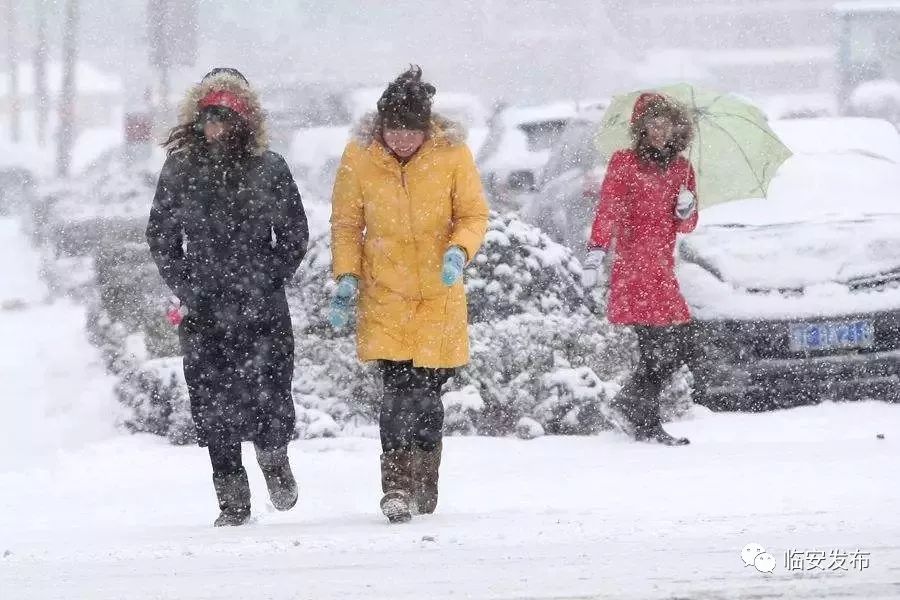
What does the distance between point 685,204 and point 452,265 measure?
2295mm

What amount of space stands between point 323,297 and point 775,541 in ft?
11.3

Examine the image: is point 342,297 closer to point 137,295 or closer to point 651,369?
point 651,369

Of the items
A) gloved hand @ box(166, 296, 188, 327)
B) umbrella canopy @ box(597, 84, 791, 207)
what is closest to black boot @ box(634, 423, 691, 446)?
umbrella canopy @ box(597, 84, 791, 207)

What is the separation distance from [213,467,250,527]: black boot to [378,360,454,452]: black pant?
52cm

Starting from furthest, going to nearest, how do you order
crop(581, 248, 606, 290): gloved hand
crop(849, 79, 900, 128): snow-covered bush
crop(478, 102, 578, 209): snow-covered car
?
1. crop(849, 79, 900, 128): snow-covered bush
2. crop(478, 102, 578, 209): snow-covered car
3. crop(581, 248, 606, 290): gloved hand

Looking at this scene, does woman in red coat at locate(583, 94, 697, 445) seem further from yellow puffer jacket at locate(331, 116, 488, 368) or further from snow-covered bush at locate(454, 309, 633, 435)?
yellow puffer jacket at locate(331, 116, 488, 368)

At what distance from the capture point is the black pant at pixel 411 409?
5.55m

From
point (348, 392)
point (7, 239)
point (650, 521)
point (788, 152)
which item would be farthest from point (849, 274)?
point (7, 239)

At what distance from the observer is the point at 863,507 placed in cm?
543

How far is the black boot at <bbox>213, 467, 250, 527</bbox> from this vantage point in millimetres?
5613

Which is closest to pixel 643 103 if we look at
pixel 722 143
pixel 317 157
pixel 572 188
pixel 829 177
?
pixel 722 143

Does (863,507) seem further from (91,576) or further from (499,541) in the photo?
(91,576)

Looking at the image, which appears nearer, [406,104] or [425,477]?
[406,104]

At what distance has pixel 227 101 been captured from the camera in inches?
209
